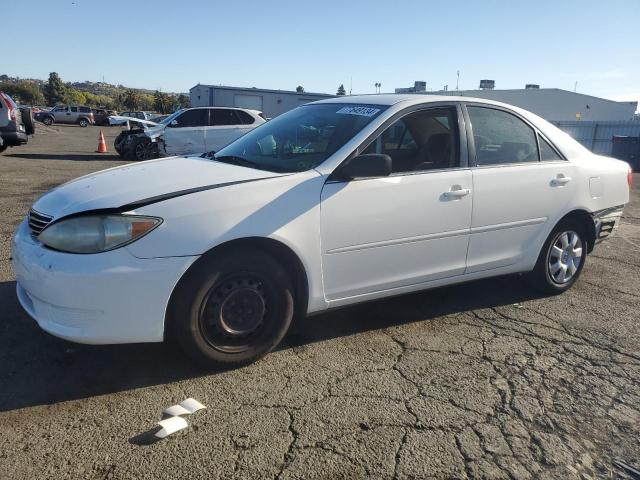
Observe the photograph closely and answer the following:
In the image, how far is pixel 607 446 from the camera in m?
2.57

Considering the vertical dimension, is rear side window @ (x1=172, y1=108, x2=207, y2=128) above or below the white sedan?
above

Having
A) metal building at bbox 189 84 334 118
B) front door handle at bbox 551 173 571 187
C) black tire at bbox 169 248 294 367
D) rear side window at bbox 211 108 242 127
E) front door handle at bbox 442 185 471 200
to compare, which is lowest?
black tire at bbox 169 248 294 367

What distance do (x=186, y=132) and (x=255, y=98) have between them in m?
22.4

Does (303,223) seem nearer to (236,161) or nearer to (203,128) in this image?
(236,161)

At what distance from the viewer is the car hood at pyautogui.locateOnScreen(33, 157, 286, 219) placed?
2926 mm

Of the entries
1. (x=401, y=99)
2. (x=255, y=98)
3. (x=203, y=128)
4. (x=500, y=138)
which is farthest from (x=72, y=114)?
(x=500, y=138)

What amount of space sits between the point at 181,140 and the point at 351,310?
1116 cm

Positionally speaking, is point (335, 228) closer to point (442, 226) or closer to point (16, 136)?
point (442, 226)

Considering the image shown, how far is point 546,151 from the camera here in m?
4.42

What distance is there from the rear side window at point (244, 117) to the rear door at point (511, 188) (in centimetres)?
1096

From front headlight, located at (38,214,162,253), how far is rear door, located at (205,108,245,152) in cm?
1161

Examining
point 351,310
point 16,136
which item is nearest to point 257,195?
point 351,310

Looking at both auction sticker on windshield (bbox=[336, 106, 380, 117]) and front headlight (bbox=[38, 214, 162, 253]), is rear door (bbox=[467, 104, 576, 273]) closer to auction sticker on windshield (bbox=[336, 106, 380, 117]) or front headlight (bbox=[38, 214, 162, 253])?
auction sticker on windshield (bbox=[336, 106, 380, 117])

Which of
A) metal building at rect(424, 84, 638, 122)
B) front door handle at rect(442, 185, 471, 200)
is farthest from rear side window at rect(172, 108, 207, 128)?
metal building at rect(424, 84, 638, 122)
